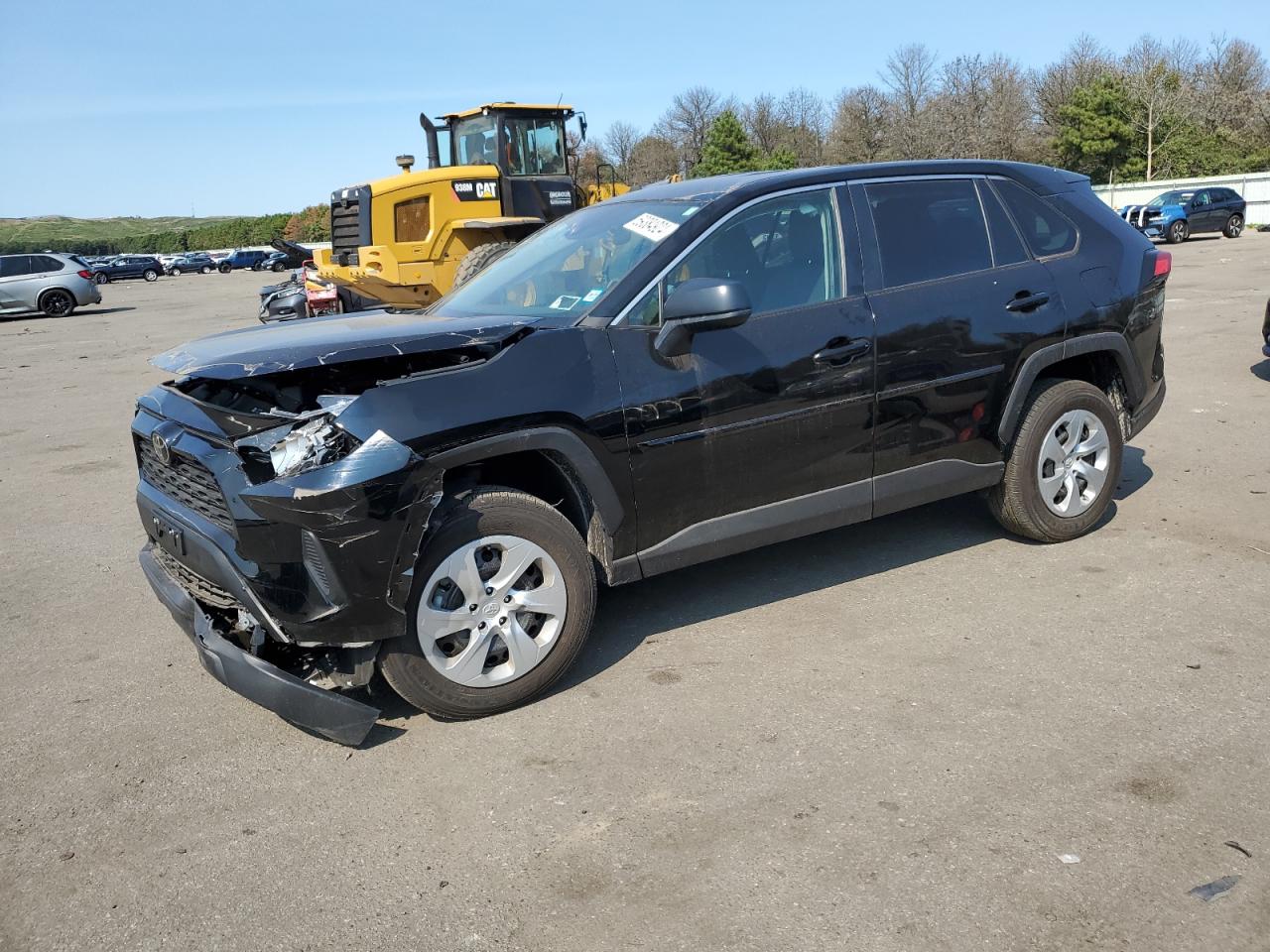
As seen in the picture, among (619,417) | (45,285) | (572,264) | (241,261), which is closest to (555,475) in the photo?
(619,417)

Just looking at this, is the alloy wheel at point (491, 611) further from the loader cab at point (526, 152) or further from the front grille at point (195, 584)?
the loader cab at point (526, 152)

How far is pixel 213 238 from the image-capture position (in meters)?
95.4

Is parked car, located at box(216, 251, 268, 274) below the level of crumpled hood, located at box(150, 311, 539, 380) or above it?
above

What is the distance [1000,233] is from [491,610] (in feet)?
10.4

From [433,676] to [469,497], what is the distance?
647 millimetres

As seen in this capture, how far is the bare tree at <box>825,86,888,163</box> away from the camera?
6600 centimetres

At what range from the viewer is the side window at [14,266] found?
29.0 metres

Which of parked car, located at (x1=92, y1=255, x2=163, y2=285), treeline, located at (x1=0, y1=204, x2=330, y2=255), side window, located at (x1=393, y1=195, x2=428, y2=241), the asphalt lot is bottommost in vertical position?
the asphalt lot

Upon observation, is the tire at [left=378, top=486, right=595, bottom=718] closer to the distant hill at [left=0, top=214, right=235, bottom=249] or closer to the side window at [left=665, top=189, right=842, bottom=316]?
the side window at [left=665, top=189, right=842, bottom=316]

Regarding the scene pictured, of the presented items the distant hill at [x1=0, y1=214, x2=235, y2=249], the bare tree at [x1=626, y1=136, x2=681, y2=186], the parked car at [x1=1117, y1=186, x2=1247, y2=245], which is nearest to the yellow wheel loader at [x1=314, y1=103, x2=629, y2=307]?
the parked car at [x1=1117, y1=186, x2=1247, y2=245]

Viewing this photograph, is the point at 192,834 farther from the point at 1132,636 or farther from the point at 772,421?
the point at 1132,636

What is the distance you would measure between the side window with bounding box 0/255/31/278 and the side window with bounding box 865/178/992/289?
30419 mm

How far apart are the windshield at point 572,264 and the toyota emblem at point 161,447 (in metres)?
1.38

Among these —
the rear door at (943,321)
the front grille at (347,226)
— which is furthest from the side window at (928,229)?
the front grille at (347,226)
